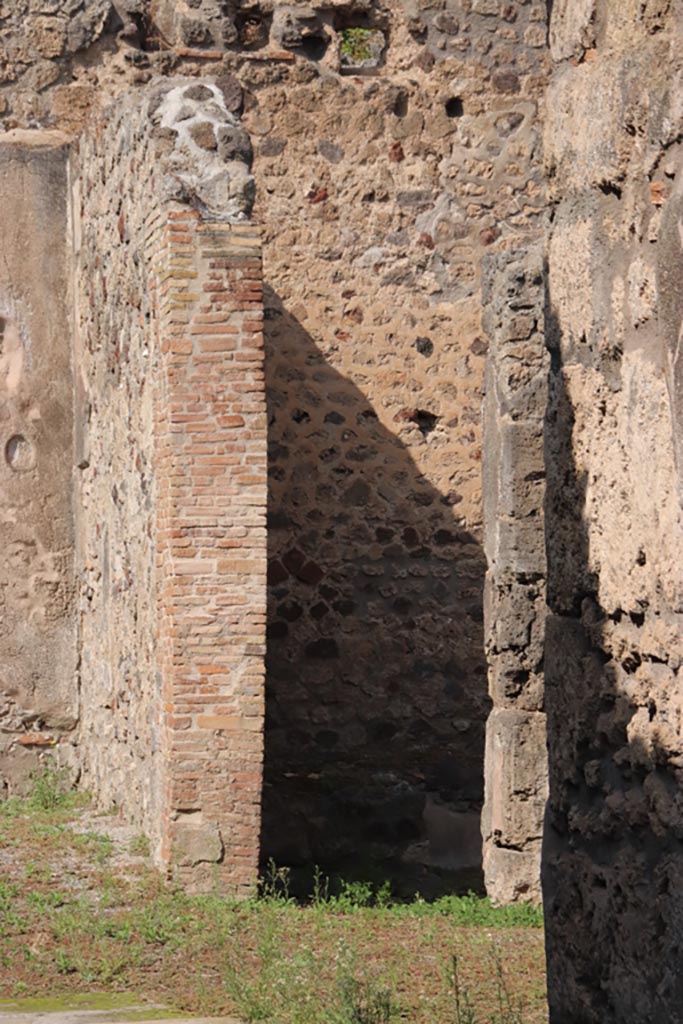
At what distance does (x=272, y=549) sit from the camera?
391 inches

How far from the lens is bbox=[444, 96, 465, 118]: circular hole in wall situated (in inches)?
405

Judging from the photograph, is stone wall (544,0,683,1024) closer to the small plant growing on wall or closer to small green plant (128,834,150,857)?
small green plant (128,834,150,857)

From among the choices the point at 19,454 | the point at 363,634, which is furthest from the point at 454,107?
the point at 19,454

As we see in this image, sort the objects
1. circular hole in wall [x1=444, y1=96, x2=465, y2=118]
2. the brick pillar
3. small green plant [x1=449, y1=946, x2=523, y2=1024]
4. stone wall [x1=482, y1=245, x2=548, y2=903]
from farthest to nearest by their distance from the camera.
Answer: circular hole in wall [x1=444, y1=96, x2=465, y2=118] → stone wall [x1=482, y1=245, x2=548, y2=903] → the brick pillar → small green plant [x1=449, y1=946, x2=523, y2=1024]

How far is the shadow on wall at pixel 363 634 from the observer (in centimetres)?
990

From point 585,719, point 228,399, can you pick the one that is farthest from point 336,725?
point 585,719

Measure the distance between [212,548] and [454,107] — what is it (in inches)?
167

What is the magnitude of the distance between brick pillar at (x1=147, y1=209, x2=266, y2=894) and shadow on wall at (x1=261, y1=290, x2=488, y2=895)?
102 inches

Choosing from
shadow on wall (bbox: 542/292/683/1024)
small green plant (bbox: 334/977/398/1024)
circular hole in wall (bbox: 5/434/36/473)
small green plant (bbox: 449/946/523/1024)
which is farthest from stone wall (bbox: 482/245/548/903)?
shadow on wall (bbox: 542/292/683/1024)

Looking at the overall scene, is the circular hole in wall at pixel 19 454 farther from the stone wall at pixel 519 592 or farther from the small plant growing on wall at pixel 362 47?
the stone wall at pixel 519 592

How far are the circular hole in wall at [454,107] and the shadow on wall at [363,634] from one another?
1630 millimetres

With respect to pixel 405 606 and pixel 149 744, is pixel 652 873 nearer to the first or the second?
pixel 149 744

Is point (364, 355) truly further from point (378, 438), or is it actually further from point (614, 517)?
point (614, 517)

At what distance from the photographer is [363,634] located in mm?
10016
